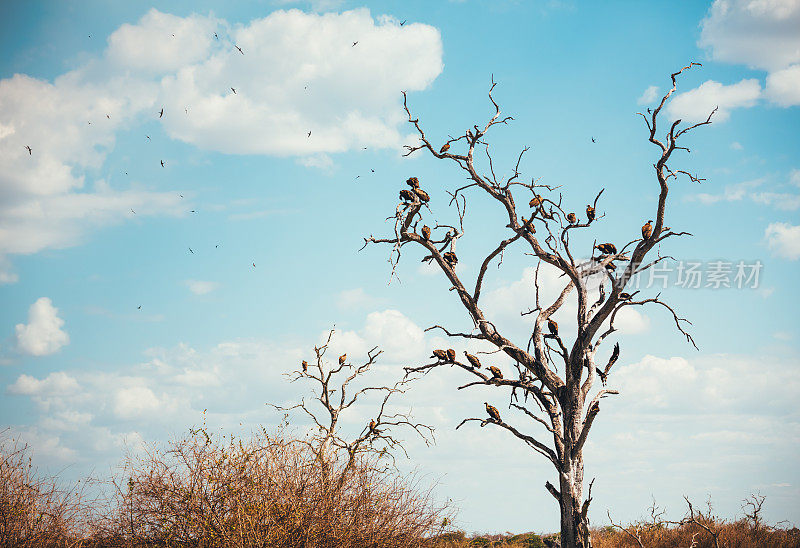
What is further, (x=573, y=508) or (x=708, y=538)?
(x=708, y=538)

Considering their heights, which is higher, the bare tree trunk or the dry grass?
the bare tree trunk

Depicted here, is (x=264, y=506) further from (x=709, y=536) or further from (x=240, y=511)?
(x=709, y=536)

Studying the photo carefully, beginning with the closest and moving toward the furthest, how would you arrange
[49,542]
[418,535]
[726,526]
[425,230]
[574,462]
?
1. [574,462]
2. [425,230]
3. [418,535]
4. [49,542]
5. [726,526]

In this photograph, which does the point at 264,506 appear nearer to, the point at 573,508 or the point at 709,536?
the point at 573,508

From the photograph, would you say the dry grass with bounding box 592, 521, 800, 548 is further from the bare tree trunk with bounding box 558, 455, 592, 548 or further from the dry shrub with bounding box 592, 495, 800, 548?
the bare tree trunk with bounding box 558, 455, 592, 548

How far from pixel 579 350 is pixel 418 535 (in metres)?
4.96

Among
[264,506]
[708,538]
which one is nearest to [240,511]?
[264,506]

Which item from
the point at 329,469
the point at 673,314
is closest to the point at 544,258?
the point at 673,314

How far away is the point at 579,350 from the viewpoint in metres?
10.7

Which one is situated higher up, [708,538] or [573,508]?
[573,508]

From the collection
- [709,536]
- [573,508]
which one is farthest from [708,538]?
[573,508]

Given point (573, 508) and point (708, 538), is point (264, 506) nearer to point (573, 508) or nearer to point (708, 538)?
point (573, 508)

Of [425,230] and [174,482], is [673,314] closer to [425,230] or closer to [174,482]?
[425,230]

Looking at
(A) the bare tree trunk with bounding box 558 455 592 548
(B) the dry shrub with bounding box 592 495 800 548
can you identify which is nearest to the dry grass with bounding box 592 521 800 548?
(B) the dry shrub with bounding box 592 495 800 548
